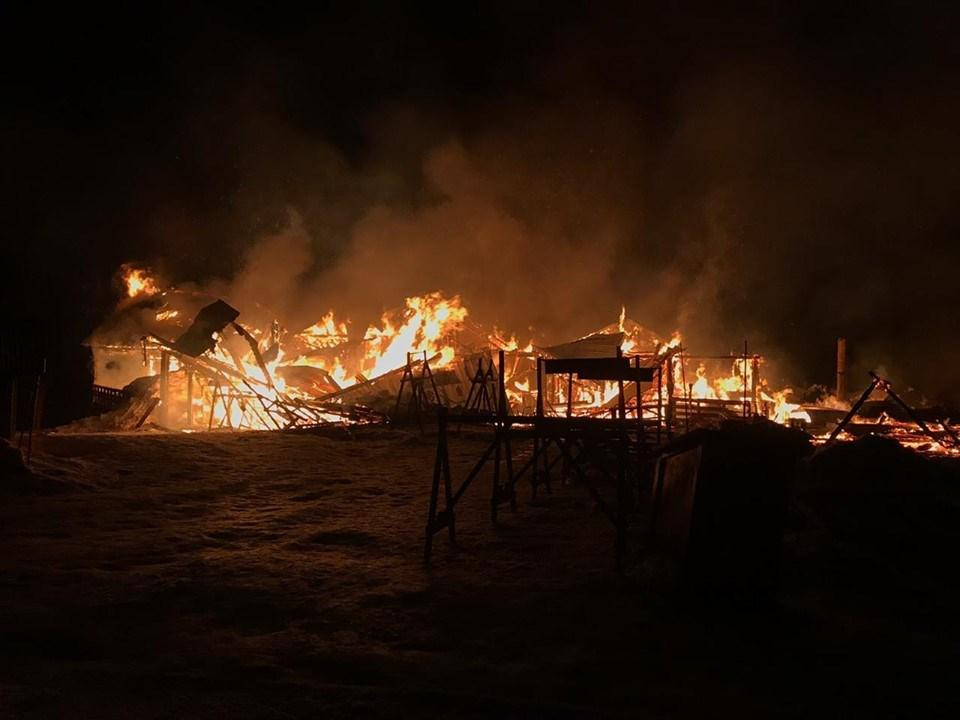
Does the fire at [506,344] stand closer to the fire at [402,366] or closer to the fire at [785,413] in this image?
the fire at [402,366]

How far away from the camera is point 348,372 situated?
109ft

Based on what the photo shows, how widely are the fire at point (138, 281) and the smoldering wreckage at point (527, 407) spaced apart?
0.34 feet

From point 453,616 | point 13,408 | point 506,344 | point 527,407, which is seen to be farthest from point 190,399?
point 453,616

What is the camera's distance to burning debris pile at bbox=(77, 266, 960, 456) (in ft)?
72.7

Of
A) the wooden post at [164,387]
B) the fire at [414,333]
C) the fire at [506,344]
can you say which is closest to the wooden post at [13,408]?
the wooden post at [164,387]

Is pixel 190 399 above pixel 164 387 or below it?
below

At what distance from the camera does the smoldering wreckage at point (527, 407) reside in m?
5.46

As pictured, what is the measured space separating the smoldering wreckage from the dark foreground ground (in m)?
0.70

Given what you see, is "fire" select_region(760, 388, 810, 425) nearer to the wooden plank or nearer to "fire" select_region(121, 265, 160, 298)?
the wooden plank

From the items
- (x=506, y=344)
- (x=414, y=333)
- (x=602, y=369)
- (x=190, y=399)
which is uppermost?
(x=414, y=333)

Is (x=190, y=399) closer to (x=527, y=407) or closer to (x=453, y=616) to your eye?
(x=527, y=407)

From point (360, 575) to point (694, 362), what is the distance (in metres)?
33.8

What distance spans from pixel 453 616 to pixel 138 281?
1220 inches

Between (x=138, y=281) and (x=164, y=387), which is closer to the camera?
(x=164, y=387)
